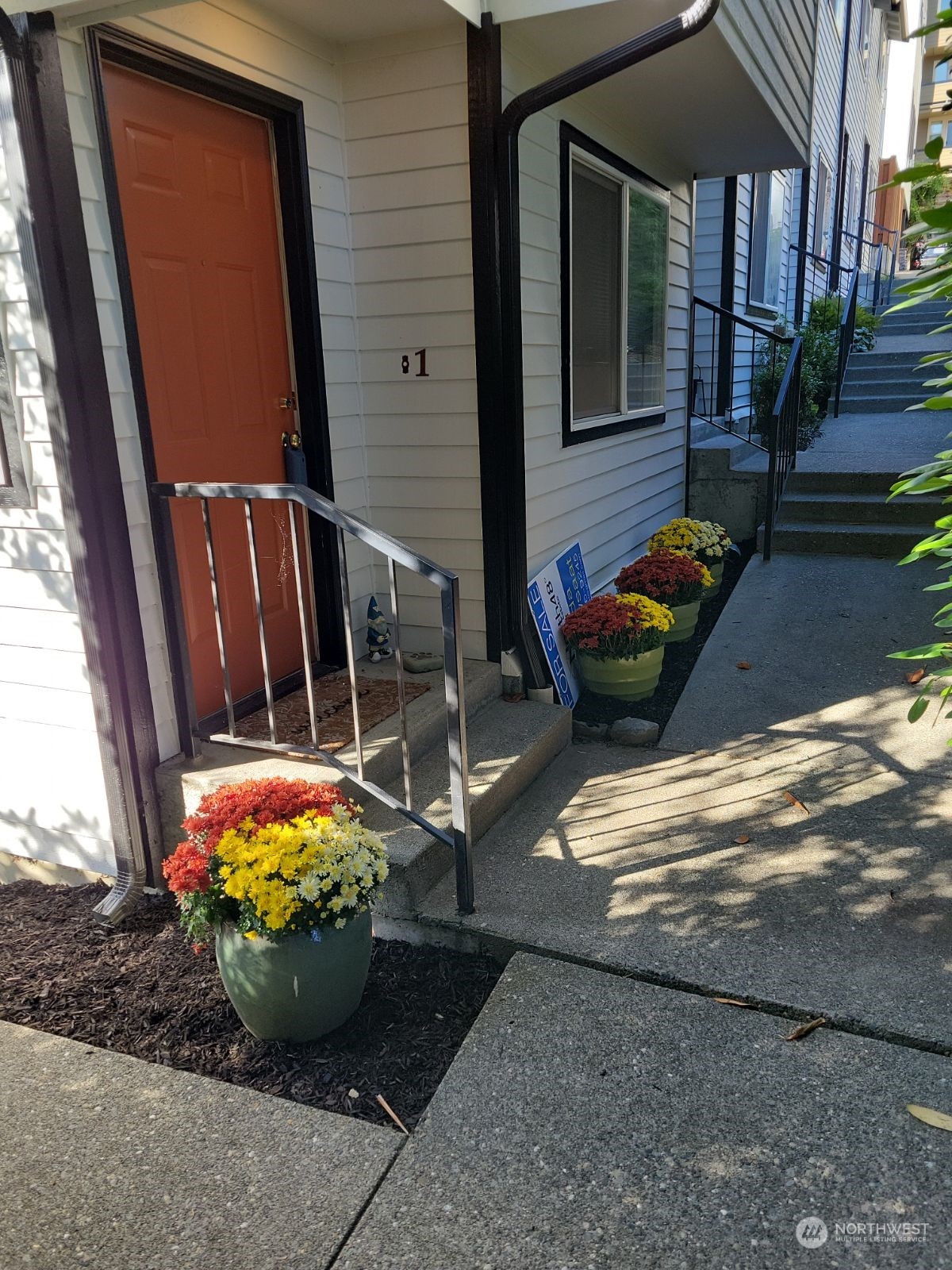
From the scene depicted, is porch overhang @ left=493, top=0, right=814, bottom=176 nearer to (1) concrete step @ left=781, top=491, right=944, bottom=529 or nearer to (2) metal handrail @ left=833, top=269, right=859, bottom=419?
(1) concrete step @ left=781, top=491, right=944, bottom=529

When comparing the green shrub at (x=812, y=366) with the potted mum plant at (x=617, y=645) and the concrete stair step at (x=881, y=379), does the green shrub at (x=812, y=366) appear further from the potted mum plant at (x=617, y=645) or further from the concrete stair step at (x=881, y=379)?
the potted mum plant at (x=617, y=645)

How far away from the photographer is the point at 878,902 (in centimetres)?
280

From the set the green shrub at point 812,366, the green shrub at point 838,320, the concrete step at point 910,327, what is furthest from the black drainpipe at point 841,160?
the green shrub at point 812,366

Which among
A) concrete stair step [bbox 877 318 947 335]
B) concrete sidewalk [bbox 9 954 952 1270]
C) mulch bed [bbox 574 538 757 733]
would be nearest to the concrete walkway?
concrete sidewalk [bbox 9 954 952 1270]

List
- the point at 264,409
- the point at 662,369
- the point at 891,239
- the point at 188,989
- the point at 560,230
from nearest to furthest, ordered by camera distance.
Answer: the point at 188,989
the point at 264,409
the point at 560,230
the point at 662,369
the point at 891,239

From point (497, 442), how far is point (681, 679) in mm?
1847

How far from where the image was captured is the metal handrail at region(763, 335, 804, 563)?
20.7 feet

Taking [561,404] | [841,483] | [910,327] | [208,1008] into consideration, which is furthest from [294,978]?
[910,327]

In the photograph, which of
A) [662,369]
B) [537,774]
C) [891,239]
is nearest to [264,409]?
[537,774]

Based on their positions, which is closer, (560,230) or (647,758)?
(647,758)

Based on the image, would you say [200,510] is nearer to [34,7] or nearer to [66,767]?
[66,767]

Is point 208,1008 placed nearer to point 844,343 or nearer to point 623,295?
point 623,295

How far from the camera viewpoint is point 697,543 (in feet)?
20.0

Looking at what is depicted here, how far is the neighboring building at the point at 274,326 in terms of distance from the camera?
2711mm
